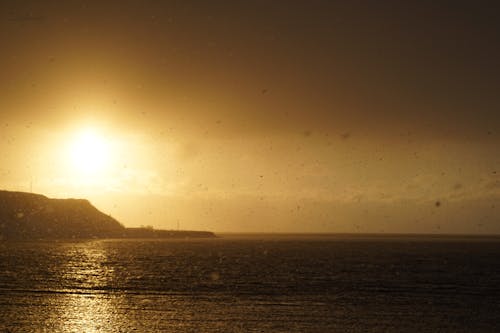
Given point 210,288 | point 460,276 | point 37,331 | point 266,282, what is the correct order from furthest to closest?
point 460,276, point 266,282, point 210,288, point 37,331

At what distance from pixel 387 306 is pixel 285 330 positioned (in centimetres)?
1746

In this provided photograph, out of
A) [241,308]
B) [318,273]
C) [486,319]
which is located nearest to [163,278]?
[318,273]

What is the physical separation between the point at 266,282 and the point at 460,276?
31751 mm

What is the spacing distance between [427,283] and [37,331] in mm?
52636

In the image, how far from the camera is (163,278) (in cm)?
7531

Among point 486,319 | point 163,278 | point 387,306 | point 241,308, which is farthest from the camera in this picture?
point 163,278

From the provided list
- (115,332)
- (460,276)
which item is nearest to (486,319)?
(115,332)

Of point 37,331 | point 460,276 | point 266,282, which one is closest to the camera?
point 37,331

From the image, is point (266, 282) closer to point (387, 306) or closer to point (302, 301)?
point (302, 301)

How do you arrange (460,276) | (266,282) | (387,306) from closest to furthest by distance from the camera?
(387,306) < (266,282) < (460,276)

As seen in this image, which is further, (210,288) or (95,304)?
(210,288)

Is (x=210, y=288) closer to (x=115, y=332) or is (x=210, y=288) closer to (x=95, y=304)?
(x=95, y=304)

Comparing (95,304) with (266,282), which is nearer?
(95,304)

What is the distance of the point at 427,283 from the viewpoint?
233 ft
